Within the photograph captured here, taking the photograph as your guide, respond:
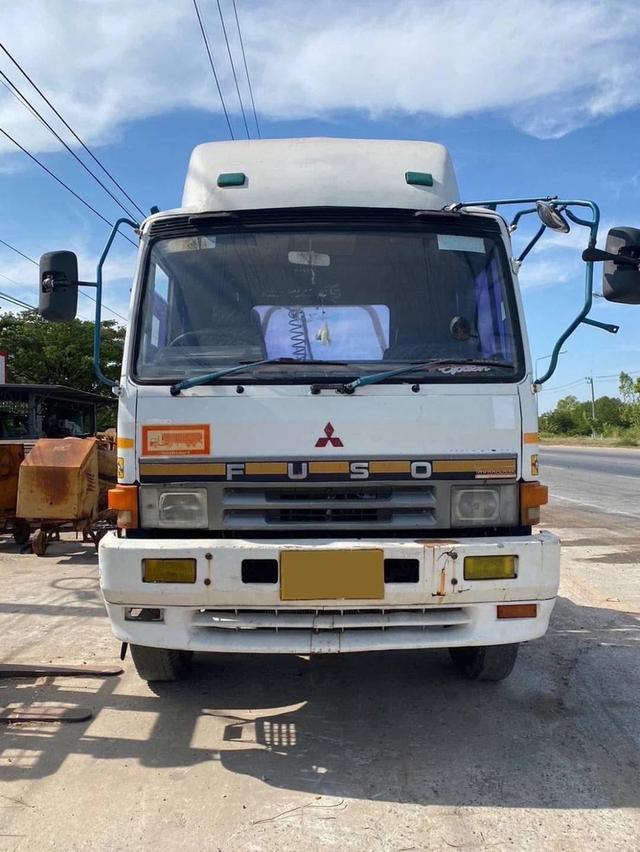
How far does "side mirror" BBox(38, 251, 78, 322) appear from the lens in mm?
4047

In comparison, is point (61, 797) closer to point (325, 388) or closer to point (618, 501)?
point (325, 388)

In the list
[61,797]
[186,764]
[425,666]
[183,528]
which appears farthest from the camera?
[425,666]

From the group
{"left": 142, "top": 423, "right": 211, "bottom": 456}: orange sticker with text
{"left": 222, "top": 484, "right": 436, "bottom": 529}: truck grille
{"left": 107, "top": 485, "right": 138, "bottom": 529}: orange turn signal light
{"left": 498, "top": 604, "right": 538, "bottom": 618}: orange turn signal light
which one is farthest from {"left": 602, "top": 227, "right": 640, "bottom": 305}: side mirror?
{"left": 107, "top": 485, "right": 138, "bottom": 529}: orange turn signal light

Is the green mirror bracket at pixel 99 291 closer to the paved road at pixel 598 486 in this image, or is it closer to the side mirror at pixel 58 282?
the side mirror at pixel 58 282

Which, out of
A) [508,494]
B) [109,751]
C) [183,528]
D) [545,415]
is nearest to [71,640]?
[109,751]

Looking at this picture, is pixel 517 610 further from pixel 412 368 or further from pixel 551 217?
pixel 551 217

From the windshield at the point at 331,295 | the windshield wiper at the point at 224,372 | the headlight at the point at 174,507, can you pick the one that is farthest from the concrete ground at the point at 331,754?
the windshield at the point at 331,295

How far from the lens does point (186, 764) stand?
3295mm

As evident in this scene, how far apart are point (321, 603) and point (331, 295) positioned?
165 cm

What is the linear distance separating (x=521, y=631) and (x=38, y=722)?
2.53m

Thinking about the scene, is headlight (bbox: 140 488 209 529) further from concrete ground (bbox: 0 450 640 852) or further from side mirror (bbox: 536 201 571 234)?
side mirror (bbox: 536 201 571 234)

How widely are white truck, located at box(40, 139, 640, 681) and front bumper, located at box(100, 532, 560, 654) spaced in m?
0.01

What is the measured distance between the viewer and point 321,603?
3.31 meters

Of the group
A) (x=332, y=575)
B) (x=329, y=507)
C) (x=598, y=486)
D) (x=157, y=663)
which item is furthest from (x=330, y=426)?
(x=598, y=486)
